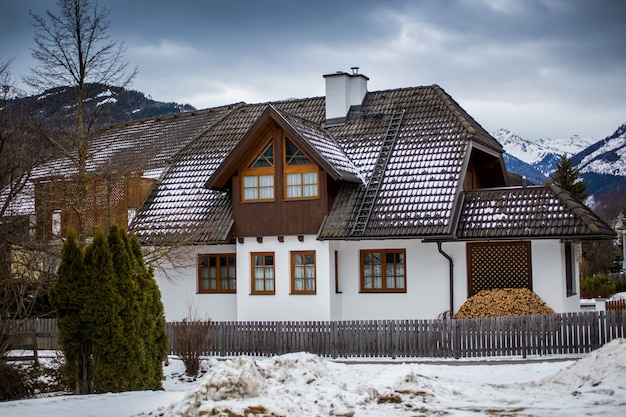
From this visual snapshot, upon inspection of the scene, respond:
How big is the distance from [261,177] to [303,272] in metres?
3.22

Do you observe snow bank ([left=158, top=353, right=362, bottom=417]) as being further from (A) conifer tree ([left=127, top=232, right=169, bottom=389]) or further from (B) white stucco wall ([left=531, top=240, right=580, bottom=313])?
(B) white stucco wall ([left=531, top=240, right=580, bottom=313])

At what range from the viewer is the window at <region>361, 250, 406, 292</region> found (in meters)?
24.1

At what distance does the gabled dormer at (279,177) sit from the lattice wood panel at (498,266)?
14.3 feet

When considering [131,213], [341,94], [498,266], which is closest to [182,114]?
[131,213]

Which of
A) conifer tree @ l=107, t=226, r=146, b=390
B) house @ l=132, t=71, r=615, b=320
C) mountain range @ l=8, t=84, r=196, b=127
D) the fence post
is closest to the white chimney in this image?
house @ l=132, t=71, r=615, b=320

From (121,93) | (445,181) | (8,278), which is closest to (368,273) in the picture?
(445,181)

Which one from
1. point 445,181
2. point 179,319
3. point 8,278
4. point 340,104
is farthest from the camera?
point 340,104

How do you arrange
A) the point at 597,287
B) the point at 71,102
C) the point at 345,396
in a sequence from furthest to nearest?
the point at 597,287
the point at 71,102
the point at 345,396

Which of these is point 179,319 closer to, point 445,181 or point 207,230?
point 207,230

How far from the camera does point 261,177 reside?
25.2 meters

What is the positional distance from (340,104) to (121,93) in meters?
8.79

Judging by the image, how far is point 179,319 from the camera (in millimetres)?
26875

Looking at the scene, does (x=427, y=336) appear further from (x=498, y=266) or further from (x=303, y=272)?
(x=303, y=272)

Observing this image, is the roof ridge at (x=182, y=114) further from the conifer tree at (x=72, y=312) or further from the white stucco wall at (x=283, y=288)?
the conifer tree at (x=72, y=312)
